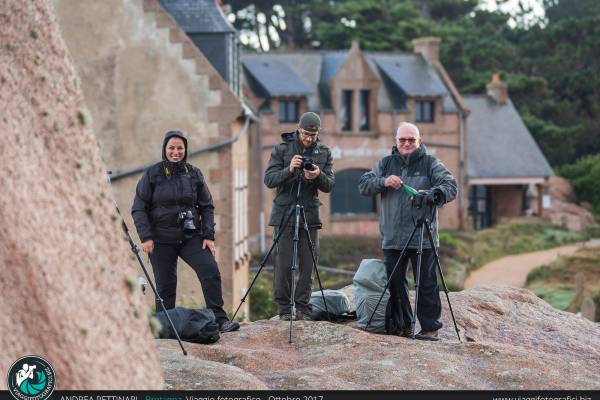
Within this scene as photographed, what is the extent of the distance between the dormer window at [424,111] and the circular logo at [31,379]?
40.4 meters

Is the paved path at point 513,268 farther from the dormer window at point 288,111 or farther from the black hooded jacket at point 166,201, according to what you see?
the black hooded jacket at point 166,201

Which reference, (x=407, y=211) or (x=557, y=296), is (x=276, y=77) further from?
(x=407, y=211)

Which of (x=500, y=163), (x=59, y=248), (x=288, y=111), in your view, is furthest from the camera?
(x=500, y=163)

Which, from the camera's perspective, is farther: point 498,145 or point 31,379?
point 498,145

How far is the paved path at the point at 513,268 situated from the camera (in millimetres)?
34969

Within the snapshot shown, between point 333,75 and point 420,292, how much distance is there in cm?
3412

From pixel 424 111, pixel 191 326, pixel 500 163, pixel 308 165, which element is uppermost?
pixel 424 111

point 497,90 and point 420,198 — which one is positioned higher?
point 497,90

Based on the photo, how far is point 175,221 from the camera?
11750mm

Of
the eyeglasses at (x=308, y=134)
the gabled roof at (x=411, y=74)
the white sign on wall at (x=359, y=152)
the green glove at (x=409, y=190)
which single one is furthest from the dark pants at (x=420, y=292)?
the gabled roof at (x=411, y=74)

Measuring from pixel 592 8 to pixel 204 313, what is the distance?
69811mm

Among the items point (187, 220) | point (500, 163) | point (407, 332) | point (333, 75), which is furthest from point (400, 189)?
A: point (500, 163)

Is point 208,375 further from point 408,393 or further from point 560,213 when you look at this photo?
point 560,213

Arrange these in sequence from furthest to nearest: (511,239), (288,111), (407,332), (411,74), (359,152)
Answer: (411,74)
(359,152)
(511,239)
(288,111)
(407,332)
